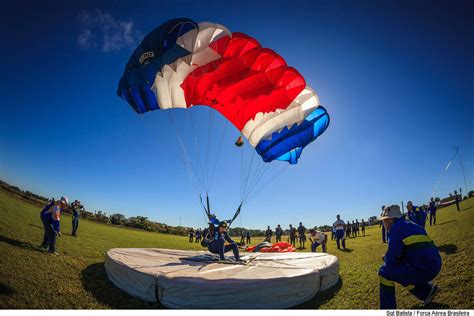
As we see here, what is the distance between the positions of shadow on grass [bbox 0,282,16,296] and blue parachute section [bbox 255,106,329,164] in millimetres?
5985

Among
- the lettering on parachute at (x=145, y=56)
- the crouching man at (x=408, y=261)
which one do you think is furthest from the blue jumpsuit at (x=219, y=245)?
the lettering on parachute at (x=145, y=56)

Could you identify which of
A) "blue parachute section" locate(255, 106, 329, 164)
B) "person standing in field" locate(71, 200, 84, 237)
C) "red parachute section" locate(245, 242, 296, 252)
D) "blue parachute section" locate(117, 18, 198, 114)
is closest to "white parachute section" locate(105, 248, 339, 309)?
"blue parachute section" locate(117, 18, 198, 114)

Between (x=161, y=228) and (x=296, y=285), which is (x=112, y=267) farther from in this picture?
(x=161, y=228)

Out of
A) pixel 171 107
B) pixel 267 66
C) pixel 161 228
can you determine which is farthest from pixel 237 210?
pixel 161 228

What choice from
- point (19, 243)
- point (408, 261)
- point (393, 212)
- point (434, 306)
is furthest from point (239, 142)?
point (19, 243)

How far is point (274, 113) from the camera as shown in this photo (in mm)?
6941

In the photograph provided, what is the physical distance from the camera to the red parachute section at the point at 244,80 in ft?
18.1

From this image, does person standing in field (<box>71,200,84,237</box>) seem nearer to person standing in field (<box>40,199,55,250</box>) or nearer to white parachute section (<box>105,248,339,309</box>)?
person standing in field (<box>40,199,55,250</box>)

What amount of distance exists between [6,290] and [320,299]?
4315mm

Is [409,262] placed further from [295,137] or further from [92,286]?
[295,137]

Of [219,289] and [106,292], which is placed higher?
[219,289]

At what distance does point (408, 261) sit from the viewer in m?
2.79

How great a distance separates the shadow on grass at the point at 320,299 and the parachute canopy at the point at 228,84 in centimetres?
400

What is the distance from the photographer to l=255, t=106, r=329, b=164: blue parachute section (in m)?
6.87
